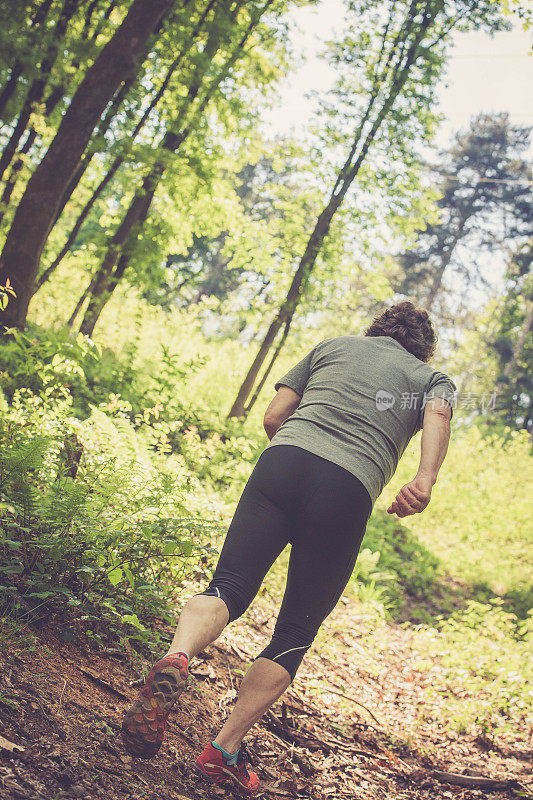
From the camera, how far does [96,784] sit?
188 cm

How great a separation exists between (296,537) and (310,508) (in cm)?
16

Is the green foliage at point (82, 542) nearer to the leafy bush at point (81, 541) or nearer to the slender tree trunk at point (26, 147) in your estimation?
the leafy bush at point (81, 541)

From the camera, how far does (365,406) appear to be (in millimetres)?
2420

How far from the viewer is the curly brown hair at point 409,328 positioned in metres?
2.86

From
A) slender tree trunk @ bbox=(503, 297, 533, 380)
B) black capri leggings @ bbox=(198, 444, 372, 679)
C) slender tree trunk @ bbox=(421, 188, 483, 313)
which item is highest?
slender tree trunk @ bbox=(421, 188, 483, 313)

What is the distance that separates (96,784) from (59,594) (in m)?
0.97

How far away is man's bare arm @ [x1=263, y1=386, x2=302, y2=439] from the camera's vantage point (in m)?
2.84

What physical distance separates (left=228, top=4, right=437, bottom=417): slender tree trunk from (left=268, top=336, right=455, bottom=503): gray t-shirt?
334 inches

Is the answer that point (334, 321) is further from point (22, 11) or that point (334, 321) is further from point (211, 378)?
point (22, 11)

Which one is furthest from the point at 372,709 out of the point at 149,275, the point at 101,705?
the point at 149,275

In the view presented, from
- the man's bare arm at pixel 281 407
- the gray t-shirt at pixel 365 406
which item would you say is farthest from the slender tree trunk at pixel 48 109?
the gray t-shirt at pixel 365 406

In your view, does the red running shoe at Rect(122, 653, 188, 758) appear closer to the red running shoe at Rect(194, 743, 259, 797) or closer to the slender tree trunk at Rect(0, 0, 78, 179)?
the red running shoe at Rect(194, 743, 259, 797)

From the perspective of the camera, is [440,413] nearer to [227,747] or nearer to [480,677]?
[227,747]

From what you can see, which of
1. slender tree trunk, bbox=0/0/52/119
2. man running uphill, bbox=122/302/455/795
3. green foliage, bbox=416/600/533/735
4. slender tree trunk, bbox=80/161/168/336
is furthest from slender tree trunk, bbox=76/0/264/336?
man running uphill, bbox=122/302/455/795
